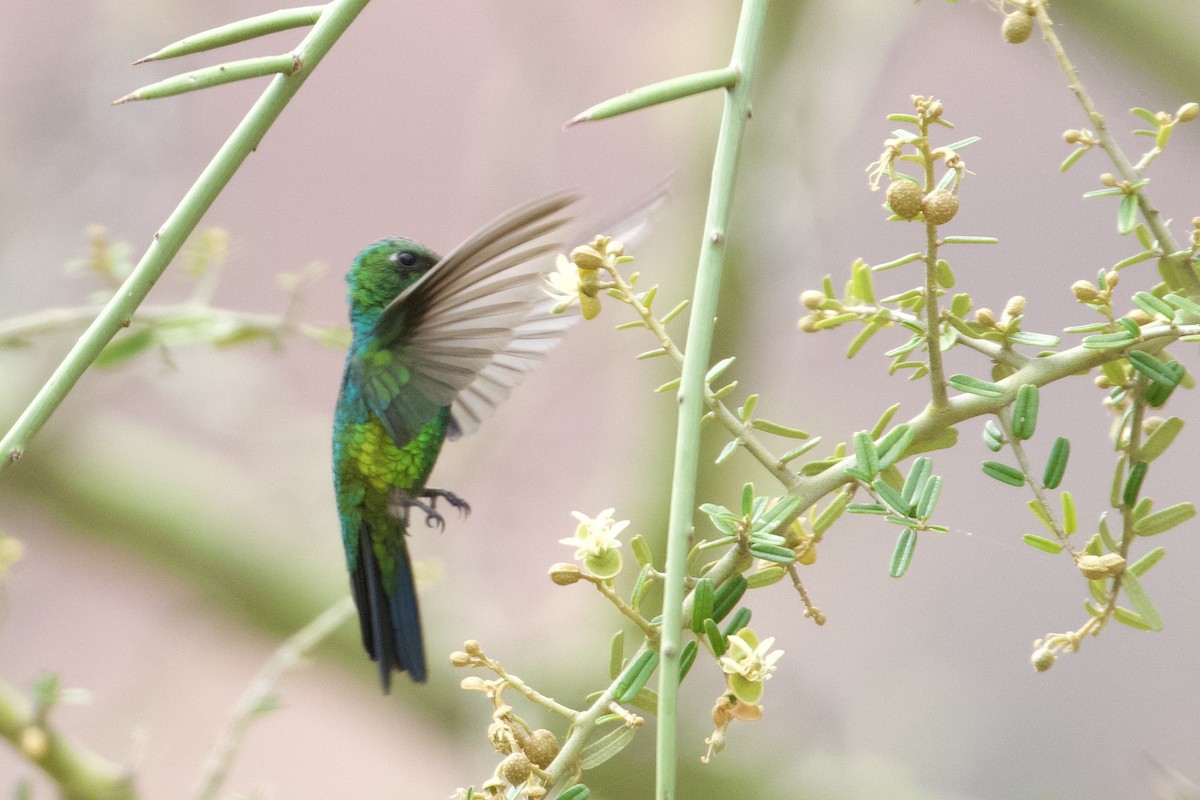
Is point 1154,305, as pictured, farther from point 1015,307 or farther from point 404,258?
point 404,258

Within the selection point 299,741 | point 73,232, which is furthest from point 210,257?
point 299,741

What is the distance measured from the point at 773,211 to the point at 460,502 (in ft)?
3.03

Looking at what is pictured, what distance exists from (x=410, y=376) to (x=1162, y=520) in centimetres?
48

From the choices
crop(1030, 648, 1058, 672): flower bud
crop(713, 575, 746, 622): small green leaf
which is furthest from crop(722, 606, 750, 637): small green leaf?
crop(1030, 648, 1058, 672): flower bud

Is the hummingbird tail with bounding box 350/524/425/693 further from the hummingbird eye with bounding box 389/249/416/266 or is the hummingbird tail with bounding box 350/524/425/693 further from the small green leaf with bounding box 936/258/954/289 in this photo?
the small green leaf with bounding box 936/258/954/289

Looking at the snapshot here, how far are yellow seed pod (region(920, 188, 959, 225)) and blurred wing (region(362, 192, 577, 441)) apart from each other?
18cm

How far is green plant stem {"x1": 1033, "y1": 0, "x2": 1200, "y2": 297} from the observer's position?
0.51 metres

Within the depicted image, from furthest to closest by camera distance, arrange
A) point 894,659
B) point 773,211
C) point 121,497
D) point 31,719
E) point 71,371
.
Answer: point 894,659 < point 121,497 < point 773,211 < point 31,719 < point 71,371

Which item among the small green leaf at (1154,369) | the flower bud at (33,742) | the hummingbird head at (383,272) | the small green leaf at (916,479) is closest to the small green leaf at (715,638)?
the small green leaf at (916,479)

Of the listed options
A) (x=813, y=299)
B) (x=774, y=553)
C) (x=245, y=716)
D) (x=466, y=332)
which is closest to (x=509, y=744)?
(x=774, y=553)

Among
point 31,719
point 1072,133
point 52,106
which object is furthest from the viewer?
point 52,106

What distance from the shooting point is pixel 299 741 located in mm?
2217

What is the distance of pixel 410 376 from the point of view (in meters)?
0.82

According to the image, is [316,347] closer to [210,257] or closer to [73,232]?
[73,232]
